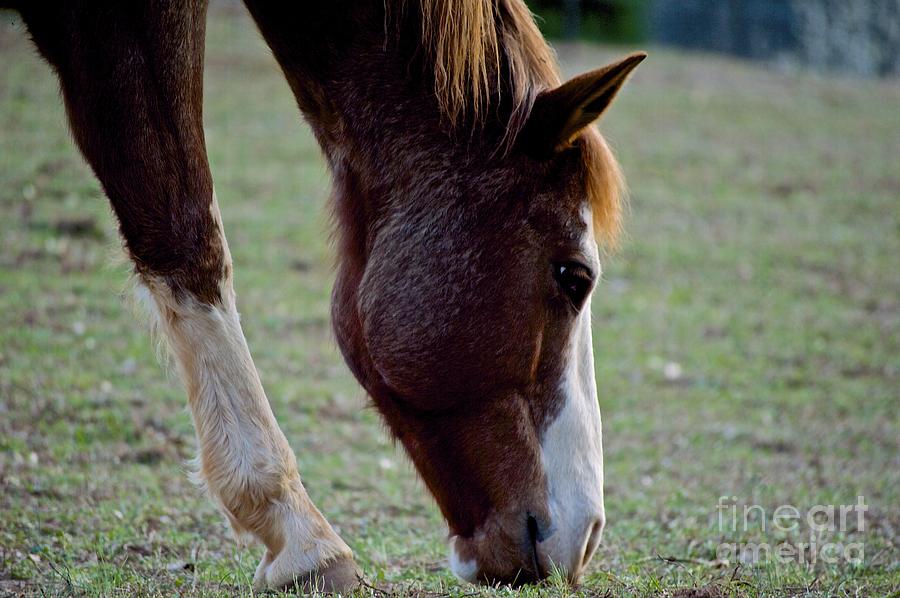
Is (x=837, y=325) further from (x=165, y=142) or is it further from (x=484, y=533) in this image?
(x=165, y=142)

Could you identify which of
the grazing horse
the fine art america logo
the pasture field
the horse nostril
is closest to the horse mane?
the grazing horse

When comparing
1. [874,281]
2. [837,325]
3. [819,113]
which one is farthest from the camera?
[819,113]

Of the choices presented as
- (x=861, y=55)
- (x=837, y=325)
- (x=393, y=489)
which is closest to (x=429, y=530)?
(x=393, y=489)

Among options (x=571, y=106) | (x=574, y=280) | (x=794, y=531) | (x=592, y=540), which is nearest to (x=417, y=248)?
(x=574, y=280)

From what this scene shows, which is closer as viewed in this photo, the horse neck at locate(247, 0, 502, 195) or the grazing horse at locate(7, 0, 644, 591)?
the grazing horse at locate(7, 0, 644, 591)

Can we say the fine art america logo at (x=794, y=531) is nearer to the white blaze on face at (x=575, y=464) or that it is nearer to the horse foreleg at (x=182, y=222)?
the white blaze on face at (x=575, y=464)

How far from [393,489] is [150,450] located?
1.14 meters

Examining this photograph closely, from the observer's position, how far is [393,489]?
14.6 feet

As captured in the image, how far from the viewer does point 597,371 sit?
6.79m

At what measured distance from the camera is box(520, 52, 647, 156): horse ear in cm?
255

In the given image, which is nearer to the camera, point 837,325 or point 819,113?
point 837,325

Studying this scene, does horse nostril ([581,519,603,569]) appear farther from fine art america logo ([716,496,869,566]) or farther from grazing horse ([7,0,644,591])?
fine art america logo ([716,496,869,566])

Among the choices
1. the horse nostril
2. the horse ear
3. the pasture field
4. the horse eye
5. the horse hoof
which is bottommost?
the pasture field

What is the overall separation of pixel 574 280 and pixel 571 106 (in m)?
0.49
